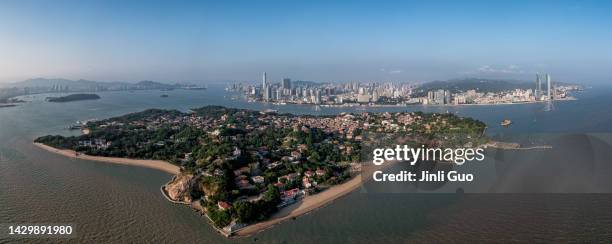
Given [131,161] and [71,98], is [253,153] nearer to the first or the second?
[131,161]

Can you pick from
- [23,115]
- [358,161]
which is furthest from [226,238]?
[23,115]

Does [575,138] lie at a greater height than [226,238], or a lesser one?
greater

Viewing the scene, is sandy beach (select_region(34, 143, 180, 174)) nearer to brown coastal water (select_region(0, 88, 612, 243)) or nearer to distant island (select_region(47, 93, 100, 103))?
brown coastal water (select_region(0, 88, 612, 243))

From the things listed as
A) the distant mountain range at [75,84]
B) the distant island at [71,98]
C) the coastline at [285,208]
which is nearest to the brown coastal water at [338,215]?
the coastline at [285,208]

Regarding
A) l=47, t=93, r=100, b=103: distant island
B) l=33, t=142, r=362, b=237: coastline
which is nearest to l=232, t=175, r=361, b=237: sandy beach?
l=33, t=142, r=362, b=237: coastline

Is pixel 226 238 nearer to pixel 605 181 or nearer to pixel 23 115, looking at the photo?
pixel 605 181

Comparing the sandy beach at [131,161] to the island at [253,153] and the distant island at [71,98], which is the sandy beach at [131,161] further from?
the distant island at [71,98]
